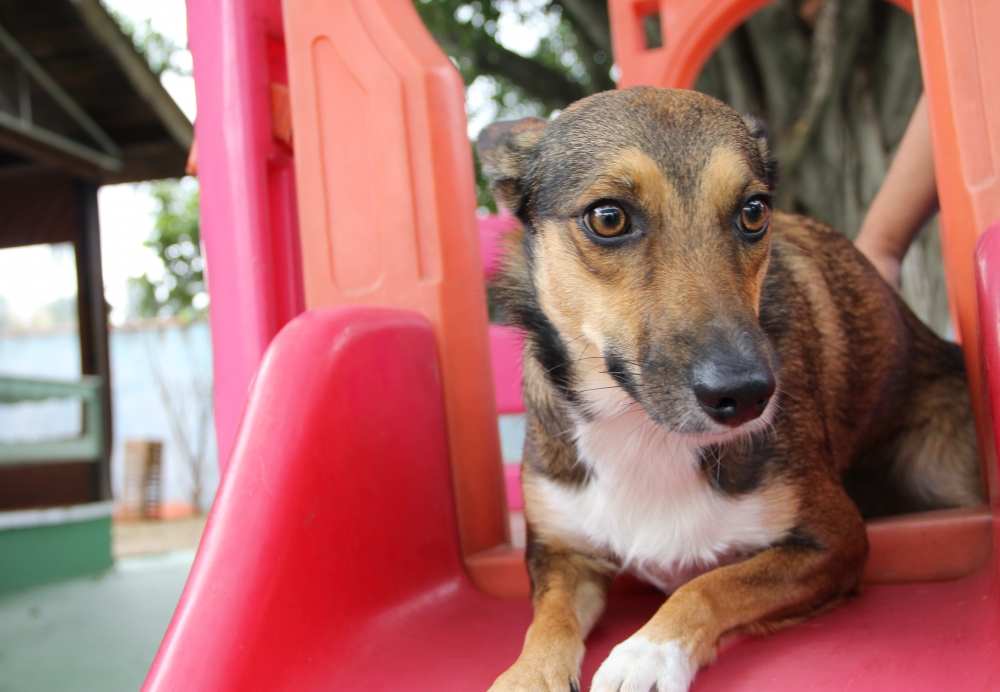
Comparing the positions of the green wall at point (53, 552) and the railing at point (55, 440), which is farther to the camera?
the railing at point (55, 440)

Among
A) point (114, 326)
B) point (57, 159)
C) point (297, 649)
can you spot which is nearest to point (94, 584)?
point (57, 159)

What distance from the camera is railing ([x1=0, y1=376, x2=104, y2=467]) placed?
609cm

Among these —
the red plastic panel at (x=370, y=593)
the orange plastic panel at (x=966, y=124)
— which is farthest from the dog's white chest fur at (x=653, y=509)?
the orange plastic panel at (x=966, y=124)

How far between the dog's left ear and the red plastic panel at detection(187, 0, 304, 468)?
4.16 ft

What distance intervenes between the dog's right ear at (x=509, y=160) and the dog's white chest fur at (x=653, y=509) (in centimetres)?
57

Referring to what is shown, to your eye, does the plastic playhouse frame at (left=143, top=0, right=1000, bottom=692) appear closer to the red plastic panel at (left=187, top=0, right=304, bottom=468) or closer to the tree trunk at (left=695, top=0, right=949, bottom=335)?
the red plastic panel at (left=187, top=0, right=304, bottom=468)

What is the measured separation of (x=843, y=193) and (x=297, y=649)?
5.27 meters

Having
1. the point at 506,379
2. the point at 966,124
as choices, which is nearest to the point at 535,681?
the point at 966,124

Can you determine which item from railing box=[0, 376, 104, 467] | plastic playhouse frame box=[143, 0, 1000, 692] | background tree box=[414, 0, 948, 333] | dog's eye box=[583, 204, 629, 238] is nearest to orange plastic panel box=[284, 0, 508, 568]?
plastic playhouse frame box=[143, 0, 1000, 692]

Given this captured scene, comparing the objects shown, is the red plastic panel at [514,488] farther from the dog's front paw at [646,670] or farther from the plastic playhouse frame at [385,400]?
the dog's front paw at [646,670]

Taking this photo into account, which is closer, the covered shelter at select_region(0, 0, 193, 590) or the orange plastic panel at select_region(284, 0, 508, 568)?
the orange plastic panel at select_region(284, 0, 508, 568)

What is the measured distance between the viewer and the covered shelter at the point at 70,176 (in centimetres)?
597

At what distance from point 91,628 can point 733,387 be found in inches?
145

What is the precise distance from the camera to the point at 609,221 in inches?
64.5
